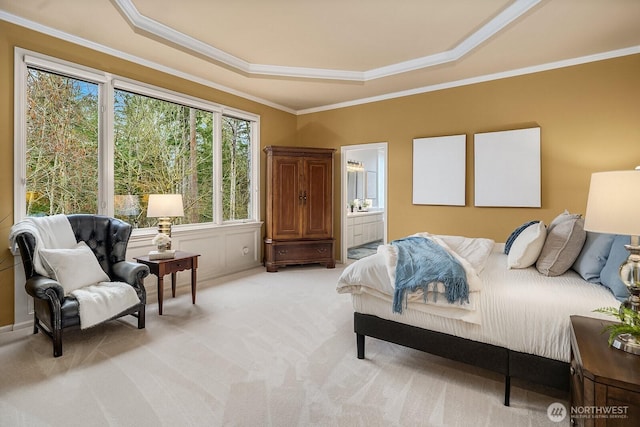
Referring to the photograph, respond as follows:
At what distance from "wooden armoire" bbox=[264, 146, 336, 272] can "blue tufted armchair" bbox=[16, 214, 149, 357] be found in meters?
2.32

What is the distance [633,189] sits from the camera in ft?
4.66

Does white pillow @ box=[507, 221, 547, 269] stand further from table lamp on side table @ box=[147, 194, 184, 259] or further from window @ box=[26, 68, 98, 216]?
window @ box=[26, 68, 98, 216]

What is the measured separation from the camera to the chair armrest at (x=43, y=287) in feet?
7.83

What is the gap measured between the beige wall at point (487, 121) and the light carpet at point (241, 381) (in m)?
1.20

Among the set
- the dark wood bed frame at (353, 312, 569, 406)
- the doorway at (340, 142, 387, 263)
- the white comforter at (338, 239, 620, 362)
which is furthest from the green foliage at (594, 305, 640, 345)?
the doorway at (340, 142, 387, 263)

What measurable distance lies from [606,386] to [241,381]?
1.85 metres

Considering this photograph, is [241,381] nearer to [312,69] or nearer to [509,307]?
[509,307]

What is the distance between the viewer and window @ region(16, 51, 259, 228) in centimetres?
309

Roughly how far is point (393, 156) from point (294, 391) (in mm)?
3933

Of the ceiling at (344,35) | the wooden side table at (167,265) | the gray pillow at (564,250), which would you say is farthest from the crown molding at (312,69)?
the wooden side table at (167,265)

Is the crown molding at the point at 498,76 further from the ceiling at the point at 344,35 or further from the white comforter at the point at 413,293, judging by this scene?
the white comforter at the point at 413,293

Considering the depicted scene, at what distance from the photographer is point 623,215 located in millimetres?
1432

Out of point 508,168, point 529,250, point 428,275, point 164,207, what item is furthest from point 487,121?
point 164,207

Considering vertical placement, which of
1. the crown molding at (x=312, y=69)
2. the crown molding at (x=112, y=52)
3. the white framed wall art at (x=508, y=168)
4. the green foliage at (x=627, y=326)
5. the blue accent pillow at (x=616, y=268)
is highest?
the crown molding at (x=312, y=69)
